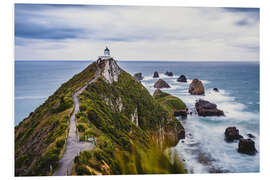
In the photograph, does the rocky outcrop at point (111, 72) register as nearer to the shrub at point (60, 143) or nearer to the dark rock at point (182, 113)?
the dark rock at point (182, 113)

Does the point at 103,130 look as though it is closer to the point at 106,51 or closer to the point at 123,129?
the point at 123,129

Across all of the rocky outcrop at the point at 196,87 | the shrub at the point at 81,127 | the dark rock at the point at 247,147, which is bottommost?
the dark rock at the point at 247,147

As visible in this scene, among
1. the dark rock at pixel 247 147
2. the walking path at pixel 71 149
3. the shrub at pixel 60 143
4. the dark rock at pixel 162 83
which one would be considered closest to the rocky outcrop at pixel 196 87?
the dark rock at pixel 162 83

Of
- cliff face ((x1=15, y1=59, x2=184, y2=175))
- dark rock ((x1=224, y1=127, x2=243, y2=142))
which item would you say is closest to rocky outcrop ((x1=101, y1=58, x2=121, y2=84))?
cliff face ((x1=15, y1=59, x2=184, y2=175))

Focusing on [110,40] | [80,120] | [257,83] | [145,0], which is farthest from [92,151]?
[257,83]

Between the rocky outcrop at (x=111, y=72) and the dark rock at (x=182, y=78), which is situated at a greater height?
the rocky outcrop at (x=111, y=72)

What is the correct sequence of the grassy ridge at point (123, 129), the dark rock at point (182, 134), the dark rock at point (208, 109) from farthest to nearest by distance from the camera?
1. the dark rock at point (182, 134)
2. the dark rock at point (208, 109)
3. the grassy ridge at point (123, 129)
